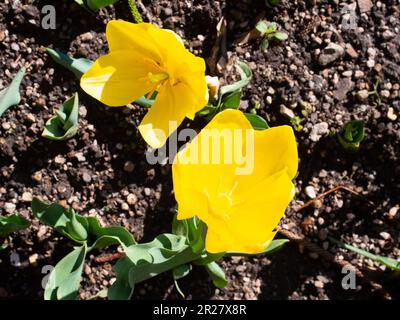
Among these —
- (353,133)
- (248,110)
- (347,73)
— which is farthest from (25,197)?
(347,73)

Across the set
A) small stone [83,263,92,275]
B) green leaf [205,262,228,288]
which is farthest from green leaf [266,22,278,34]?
small stone [83,263,92,275]

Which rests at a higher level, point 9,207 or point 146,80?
point 146,80

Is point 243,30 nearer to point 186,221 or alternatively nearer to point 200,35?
point 200,35

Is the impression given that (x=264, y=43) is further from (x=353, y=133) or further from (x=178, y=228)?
(x=178, y=228)

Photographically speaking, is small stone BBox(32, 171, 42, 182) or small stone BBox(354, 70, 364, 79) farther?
small stone BBox(354, 70, 364, 79)

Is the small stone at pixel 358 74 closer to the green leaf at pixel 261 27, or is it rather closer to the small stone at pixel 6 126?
the green leaf at pixel 261 27

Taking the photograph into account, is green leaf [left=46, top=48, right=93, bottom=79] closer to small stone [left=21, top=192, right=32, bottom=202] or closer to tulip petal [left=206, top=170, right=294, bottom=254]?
small stone [left=21, top=192, right=32, bottom=202]
